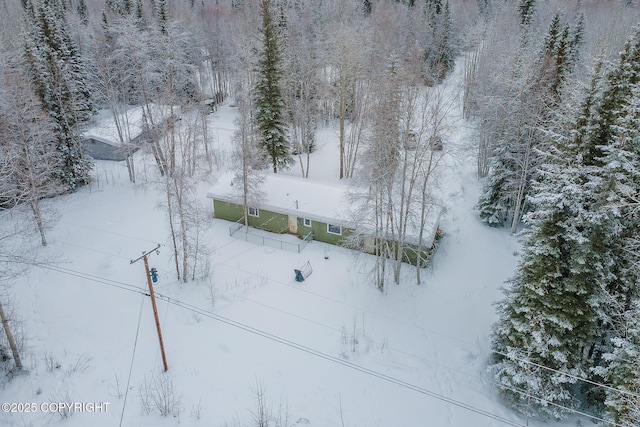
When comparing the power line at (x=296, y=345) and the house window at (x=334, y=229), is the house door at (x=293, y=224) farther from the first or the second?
the power line at (x=296, y=345)

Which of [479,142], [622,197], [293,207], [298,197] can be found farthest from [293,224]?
[622,197]

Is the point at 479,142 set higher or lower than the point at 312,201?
higher

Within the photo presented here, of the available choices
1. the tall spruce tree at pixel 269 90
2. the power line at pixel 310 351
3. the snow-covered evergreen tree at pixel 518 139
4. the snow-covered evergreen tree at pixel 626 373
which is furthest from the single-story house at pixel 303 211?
the snow-covered evergreen tree at pixel 626 373

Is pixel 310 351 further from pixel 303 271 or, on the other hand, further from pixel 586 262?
pixel 586 262

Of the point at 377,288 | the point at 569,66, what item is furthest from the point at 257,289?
the point at 569,66

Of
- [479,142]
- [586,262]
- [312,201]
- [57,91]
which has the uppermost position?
[57,91]

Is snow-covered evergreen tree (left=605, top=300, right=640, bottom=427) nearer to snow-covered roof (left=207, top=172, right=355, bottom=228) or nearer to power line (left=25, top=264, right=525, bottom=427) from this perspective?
power line (left=25, top=264, right=525, bottom=427)

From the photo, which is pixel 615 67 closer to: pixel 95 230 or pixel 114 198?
pixel 95 230
